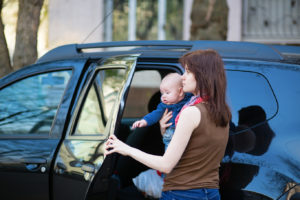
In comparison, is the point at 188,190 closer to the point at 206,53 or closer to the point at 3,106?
the point at 206,53

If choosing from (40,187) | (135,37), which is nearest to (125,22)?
(135,37)

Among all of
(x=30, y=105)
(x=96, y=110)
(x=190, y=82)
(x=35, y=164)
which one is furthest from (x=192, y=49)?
(x=30, y=105)

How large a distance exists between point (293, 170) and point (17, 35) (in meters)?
3.32

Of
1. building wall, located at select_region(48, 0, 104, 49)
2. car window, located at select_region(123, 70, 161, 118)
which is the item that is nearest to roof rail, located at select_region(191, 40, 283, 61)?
car window, located at select_region(123, 70, 161, 118)

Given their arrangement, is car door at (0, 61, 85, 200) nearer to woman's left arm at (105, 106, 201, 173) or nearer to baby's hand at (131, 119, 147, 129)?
baby's hand at (131, 119, 147, 129)

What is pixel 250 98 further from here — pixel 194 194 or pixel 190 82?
pixel 194 194

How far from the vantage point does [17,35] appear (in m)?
4.56

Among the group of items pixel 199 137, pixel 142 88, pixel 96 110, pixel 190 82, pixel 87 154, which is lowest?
pixel 142 88

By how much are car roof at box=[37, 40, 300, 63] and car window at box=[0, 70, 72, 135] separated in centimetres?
17

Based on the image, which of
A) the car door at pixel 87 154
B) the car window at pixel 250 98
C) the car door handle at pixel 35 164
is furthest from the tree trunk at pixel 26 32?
the car window at pixel 250 98

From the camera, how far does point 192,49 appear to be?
9.40ft

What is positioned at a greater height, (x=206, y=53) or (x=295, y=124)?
(x=206, y=53)

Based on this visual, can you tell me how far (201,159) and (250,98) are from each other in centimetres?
57

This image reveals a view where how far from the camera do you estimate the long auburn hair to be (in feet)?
6.77
